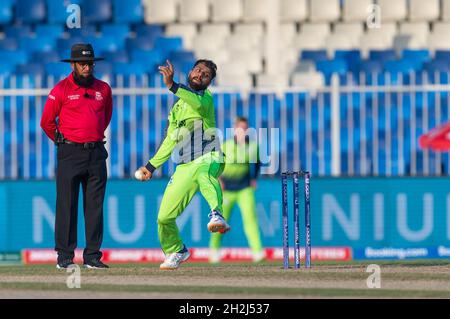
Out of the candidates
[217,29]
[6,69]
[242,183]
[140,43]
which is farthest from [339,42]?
[242,183]

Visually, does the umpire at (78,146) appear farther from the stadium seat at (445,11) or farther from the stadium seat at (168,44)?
the stadium seat at (445,11)

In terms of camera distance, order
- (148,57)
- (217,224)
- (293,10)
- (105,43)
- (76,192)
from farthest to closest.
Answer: (293,10) → (105,43) → (148,57) → (76,192) → (217,224)

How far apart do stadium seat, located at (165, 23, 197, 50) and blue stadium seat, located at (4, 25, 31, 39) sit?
7.44 feet

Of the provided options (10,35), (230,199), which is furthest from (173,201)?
(10,35)

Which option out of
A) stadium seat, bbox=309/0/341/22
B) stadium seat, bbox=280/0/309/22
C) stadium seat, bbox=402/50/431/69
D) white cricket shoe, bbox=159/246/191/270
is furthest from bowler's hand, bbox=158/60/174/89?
stadium seat, bbox=309/0/341/22

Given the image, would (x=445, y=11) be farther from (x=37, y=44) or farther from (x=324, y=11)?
(x=37, y=44)

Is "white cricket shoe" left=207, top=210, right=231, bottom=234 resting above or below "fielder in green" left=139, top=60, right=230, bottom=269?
below

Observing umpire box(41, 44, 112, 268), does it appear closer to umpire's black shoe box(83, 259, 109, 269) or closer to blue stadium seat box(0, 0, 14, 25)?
umpire's black shoe box(83, 259, 109, 269)

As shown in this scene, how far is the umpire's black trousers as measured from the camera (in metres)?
13.8

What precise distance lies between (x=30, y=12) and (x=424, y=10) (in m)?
6.49

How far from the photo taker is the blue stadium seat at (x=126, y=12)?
25312 millimetres

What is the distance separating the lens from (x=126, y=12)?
83.1 feet

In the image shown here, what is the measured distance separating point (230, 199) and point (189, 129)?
6.65 metres

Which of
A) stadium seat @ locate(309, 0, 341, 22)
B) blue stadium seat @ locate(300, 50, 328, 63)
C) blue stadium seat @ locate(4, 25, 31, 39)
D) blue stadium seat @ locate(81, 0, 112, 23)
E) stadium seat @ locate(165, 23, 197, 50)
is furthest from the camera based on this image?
stadium seat @ locate(309, 0, 341, 22)
